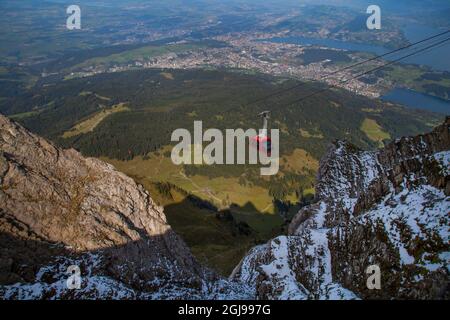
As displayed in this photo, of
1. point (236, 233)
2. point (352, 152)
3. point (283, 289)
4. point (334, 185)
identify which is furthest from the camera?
point (236, 233)

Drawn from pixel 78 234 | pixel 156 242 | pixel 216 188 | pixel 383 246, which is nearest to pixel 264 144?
pixel 156 242

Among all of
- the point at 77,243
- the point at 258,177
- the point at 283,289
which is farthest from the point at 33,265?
the point at 258,177

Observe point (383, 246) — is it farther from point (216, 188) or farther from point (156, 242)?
point (216, 188)

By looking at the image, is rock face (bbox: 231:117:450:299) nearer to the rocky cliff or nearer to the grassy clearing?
the rocky cliff

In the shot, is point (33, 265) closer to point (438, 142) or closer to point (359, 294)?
point (359, 294)

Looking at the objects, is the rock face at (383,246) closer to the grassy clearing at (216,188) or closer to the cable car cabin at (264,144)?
the cable car cabin at (264,144)

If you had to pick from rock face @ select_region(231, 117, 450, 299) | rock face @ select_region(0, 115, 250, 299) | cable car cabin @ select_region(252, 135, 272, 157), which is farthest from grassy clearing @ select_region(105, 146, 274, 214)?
rock face @ select_region(0, 115, 250, 299)

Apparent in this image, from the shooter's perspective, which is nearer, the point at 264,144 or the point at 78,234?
the point at 78,234
